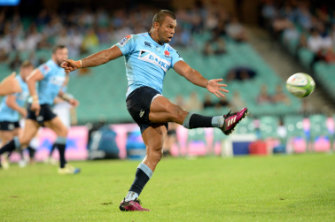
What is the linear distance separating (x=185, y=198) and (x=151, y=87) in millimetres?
1696

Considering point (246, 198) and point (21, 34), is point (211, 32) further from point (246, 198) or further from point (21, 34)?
point (246, 198)

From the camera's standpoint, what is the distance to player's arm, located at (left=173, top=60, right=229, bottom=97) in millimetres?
5966

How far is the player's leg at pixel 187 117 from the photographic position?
5.40 m

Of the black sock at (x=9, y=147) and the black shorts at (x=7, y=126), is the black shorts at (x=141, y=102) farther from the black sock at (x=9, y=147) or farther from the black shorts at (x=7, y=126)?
the black shorts at (x=7, y=126)

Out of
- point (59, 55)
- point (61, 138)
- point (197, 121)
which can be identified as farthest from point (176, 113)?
point (61, 138)

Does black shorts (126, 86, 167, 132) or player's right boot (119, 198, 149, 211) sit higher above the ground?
black shorts (126, 86, 167, 132)

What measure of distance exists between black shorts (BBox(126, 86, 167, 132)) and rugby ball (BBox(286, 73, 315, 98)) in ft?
7.24

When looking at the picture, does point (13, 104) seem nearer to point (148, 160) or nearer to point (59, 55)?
point (59, 55)

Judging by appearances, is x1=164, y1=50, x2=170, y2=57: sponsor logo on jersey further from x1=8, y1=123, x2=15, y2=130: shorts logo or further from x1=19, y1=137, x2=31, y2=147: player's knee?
x1=8, y1=123, x2=15, y2=130: shorts logo

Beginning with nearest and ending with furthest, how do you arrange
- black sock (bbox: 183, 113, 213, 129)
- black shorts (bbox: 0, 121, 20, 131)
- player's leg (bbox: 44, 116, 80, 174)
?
black sock (bbox: 183, 113, 213, 129) → player's leg (bbox: 44, 116, 80, 174) → black shorts (bbox: 0, 121, 20, 131)

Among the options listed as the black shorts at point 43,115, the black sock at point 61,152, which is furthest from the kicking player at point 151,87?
the black sock at point 61,152

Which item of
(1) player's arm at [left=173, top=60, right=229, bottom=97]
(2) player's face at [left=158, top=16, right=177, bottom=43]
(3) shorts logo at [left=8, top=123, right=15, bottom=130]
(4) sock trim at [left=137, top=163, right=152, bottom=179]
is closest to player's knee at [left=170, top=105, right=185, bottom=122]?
(1) player's arm at [left=173, top=60, right=229, bottom=97]

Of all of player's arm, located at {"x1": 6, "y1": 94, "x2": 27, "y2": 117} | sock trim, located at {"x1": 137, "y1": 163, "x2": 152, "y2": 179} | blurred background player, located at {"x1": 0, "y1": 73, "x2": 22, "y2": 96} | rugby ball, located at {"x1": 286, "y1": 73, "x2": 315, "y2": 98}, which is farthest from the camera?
player's arm, located at {"x1": 6, "y1": 94, "x2": 27, "y2": 117}

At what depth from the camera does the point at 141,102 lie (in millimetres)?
5957
